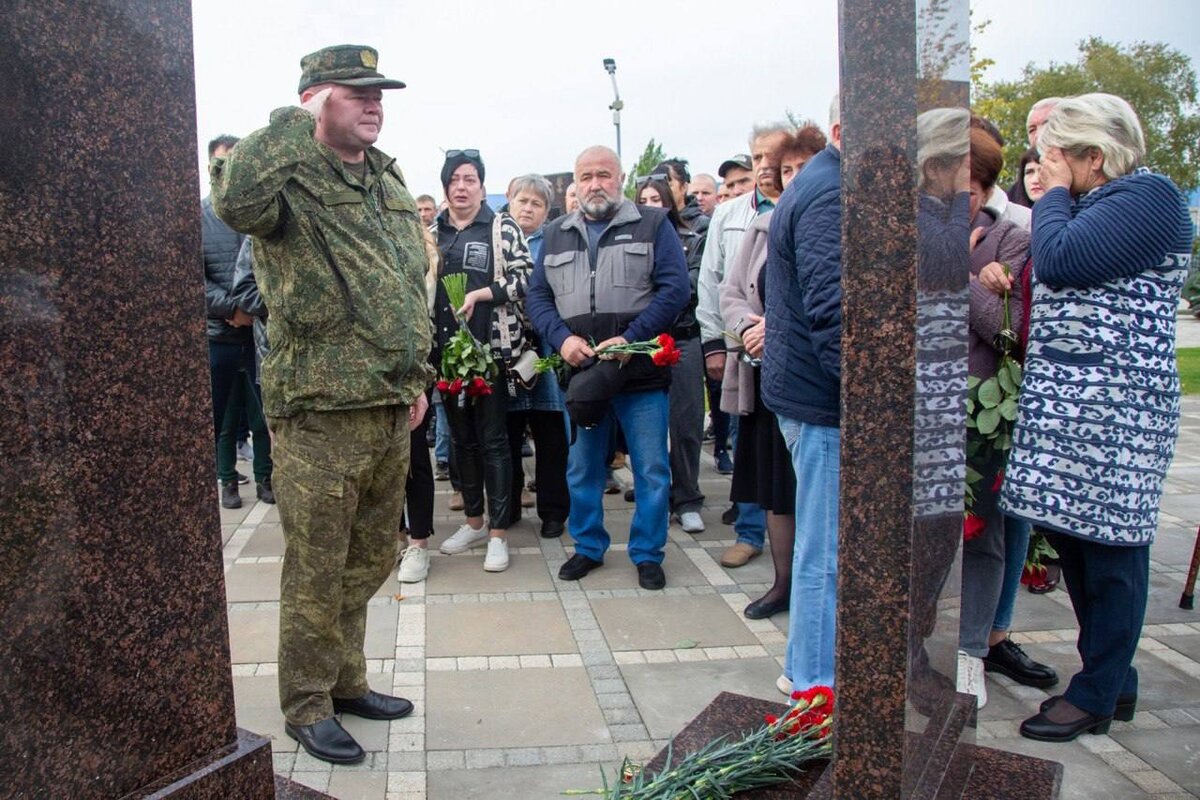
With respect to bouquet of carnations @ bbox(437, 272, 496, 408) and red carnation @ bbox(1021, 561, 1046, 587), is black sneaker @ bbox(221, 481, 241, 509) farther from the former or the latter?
red carnation @ bbox(1021, 561, 1046, 587)

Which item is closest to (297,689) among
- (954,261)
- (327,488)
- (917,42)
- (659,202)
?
(327,488)

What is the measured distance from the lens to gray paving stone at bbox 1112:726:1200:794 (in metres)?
3.27

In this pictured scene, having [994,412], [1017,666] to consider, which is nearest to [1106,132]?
[994,412]

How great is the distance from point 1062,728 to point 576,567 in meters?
2.51

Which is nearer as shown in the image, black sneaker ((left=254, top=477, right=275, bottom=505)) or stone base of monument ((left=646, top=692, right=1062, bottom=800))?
stone base of monument ((left=646, top=692, right=1062, bottom=800))

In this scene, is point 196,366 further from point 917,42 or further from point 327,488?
point 917,42

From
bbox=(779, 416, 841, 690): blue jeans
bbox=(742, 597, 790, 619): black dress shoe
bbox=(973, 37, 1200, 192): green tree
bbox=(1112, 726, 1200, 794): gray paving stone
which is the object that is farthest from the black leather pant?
bbox=(973, 37, 1200, 192): green tree

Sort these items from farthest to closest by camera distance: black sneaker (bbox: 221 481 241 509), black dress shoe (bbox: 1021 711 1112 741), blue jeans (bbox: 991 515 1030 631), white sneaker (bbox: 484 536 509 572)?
black sneaker (bbox: 221 481 241 509)
white sneaker (bbox: 484 536 509 572)
blue jeans (bbox: 991 515 1030 631)
black dress shoe (bbox: 1021 711 1112 741)

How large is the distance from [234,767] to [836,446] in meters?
2.01

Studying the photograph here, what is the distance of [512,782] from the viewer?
128 inches

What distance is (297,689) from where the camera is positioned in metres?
3.42

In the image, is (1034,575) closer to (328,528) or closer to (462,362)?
(462,362)

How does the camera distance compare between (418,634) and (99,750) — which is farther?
(418,634)

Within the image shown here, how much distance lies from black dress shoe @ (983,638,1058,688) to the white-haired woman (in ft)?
1.84
